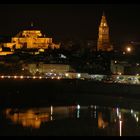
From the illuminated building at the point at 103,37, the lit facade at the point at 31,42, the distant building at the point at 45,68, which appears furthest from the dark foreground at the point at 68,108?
the lit facade at the point at 31,42

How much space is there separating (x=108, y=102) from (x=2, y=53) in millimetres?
44221

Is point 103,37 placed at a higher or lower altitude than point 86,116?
higher

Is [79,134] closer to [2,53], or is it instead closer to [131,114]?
[131,114]

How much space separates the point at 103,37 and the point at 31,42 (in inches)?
376

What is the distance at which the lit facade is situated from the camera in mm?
95988

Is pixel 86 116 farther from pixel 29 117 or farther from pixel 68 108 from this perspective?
pixel 68 108

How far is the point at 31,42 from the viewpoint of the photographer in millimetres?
96562

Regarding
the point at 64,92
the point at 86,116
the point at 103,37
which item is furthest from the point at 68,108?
the point at 103,37

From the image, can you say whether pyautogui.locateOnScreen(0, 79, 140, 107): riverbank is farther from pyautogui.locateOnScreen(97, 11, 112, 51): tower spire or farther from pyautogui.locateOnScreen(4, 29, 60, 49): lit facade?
pyautogui.locateOnScreen(4, 29, 60, 49): lit facade

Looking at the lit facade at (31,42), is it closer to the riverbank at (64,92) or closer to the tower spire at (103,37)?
the tower spire at (103,37)

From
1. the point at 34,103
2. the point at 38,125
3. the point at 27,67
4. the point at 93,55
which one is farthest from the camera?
the point at 93,55

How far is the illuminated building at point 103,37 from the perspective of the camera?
91.4 metres

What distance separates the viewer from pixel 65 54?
285 feet

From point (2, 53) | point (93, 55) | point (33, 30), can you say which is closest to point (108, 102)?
point (93, 55)
